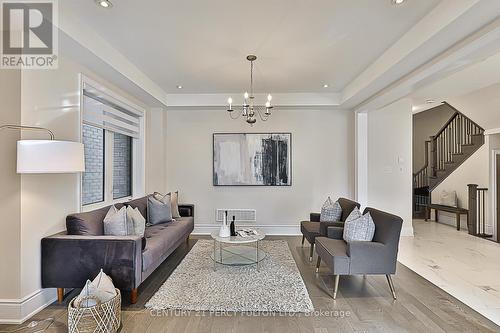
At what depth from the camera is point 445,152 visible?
7.89m

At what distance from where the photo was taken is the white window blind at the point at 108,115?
3723 millimetres

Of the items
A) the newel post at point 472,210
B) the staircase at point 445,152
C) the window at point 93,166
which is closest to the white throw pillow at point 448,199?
the staircase at point 445,152

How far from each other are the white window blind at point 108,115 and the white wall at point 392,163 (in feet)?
15.5

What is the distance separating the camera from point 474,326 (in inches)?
97.2

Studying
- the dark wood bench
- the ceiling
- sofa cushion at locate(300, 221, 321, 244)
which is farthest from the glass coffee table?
the dark wood bench

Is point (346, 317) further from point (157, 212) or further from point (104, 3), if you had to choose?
point (104, 3)

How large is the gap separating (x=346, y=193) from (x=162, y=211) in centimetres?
380

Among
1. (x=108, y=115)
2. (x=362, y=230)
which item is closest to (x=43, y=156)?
(x=108, y=115)

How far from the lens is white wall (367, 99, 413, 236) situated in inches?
229

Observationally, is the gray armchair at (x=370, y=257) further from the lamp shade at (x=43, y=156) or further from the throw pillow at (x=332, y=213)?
the lamp shade at (x=43, y=156)

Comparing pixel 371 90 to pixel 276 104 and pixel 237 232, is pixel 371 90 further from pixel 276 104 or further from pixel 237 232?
pixel 237 232

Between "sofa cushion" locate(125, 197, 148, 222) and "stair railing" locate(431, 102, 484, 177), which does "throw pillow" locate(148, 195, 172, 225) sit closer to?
"sofa cushion" locate(125, 197, 148, 222)

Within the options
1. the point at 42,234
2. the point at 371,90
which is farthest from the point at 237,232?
the point at 371,90

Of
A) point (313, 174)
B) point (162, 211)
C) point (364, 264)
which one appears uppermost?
point (313, 174)
